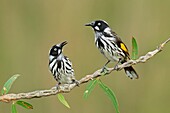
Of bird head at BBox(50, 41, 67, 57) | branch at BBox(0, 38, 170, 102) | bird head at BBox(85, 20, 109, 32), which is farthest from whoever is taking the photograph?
bird head at BBox(85, 20, 109, 32)

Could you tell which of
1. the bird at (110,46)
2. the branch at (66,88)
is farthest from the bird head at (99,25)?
the branch at (66,88)

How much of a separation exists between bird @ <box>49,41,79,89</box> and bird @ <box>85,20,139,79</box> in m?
0.09

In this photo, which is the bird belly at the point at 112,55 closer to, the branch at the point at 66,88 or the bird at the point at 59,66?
the bird at the point at 59,66

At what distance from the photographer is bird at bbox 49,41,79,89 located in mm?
1035

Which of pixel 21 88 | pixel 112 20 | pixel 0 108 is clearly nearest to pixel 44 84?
pixel 21 88

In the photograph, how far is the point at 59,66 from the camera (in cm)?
Answer: 116

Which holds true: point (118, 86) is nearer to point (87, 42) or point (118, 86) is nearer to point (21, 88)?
point (87, 42)

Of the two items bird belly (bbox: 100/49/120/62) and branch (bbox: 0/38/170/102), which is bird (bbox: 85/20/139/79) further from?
branch (bbox: 0/38/170/102)

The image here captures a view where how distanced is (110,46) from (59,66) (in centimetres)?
17

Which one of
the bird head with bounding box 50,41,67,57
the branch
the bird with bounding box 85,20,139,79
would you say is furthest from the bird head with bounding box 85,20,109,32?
the branch


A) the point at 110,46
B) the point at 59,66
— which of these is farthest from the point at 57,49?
the point at 110,46

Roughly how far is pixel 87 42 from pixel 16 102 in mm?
1911

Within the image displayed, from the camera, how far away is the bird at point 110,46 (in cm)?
112

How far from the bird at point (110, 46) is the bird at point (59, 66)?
0.30ft
